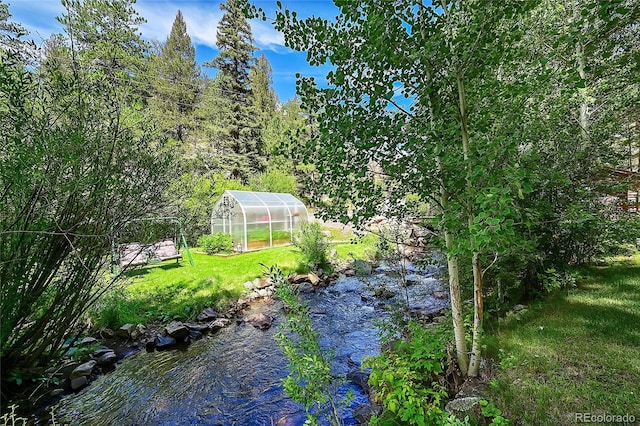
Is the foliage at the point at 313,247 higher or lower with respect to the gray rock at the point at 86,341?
higher

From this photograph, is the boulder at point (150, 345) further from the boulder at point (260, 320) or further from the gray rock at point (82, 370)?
the boulder at point (260, 320)

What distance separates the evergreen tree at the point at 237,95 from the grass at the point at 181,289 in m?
12.2

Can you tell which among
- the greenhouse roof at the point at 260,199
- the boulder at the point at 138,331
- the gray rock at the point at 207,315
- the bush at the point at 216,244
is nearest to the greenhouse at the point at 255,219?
the greenhouse roof at the point at 260,199

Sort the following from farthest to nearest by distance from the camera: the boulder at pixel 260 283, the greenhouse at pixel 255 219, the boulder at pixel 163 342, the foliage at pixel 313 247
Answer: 1. the greenhouse at pixel 255 219
2. the foliage at pixel 313 247
3. the boulder at pixel 260 283
4. the boulder at pixel 163 342

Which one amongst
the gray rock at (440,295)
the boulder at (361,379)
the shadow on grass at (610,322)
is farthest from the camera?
the gray rock at (440,295)

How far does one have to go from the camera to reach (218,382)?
4.32 m

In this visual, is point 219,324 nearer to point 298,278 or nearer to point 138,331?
point 138,331

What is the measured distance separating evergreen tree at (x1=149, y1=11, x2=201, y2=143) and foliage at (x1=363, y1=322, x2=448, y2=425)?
20001 millimetres

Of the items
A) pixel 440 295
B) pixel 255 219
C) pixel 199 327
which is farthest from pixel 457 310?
pixel 255 219

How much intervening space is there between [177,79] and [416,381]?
23.0 meters

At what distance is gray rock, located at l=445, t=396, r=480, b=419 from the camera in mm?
2115

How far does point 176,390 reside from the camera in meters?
4.11

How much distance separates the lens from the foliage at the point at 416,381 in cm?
209

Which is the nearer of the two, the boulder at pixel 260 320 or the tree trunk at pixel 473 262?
the tree trunk at pixel 473 262
